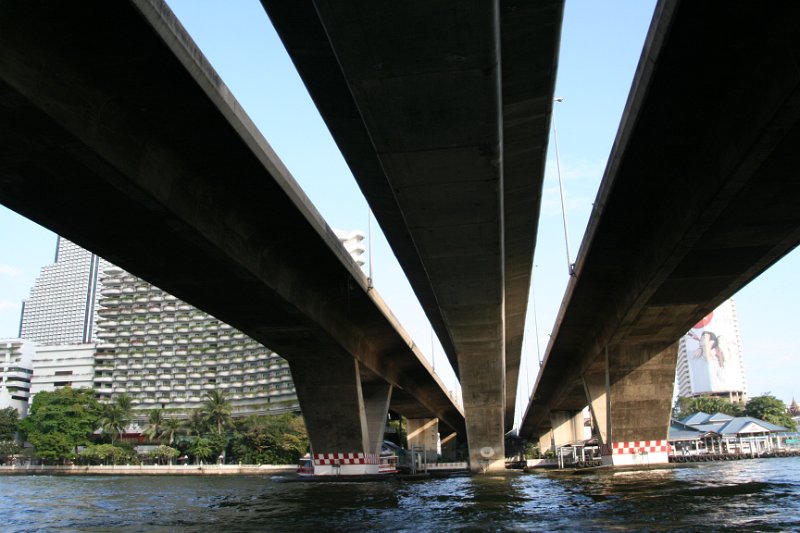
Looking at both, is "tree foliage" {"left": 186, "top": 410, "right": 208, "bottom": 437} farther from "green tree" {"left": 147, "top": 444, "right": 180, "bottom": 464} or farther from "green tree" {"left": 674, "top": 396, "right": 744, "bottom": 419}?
"green tree" {"left": 674, "top": 396, "right": 744, "bottom": 419}

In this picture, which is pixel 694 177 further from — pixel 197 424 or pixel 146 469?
pixel 197 424

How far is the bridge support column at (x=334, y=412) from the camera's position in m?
28.9

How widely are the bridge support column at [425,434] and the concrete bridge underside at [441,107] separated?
53.2 m

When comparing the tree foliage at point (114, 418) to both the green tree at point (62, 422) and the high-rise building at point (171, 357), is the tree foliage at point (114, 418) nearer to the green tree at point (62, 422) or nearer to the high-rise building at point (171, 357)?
the green tree at point (62, 422)

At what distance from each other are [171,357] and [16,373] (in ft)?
145

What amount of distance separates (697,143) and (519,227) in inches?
248

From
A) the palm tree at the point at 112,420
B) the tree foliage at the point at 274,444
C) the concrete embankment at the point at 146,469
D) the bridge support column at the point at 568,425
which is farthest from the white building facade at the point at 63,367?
the bridge support column at the point at 568,425

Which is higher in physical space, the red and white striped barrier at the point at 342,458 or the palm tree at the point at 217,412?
the palm tree at the point at 217,412

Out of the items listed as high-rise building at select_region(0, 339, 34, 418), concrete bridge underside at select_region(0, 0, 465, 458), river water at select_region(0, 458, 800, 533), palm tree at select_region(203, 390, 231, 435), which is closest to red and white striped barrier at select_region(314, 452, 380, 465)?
concrete bridge underside at select_region(0, 0, 465, 458)

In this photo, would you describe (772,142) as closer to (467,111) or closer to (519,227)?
(467,111)

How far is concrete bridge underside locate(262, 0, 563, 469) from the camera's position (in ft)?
29.0

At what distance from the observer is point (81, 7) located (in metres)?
8.70

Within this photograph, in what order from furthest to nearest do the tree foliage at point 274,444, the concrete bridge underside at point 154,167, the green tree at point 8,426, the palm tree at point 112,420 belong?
1. the green tree at point 8,426
2. the palm tree at point 112,420
3. the tree foliage at point 274,444
4. the concrete bridge underside at point 154,167

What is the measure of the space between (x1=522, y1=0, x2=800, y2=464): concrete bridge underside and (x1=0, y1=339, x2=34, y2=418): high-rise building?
15015 cm
